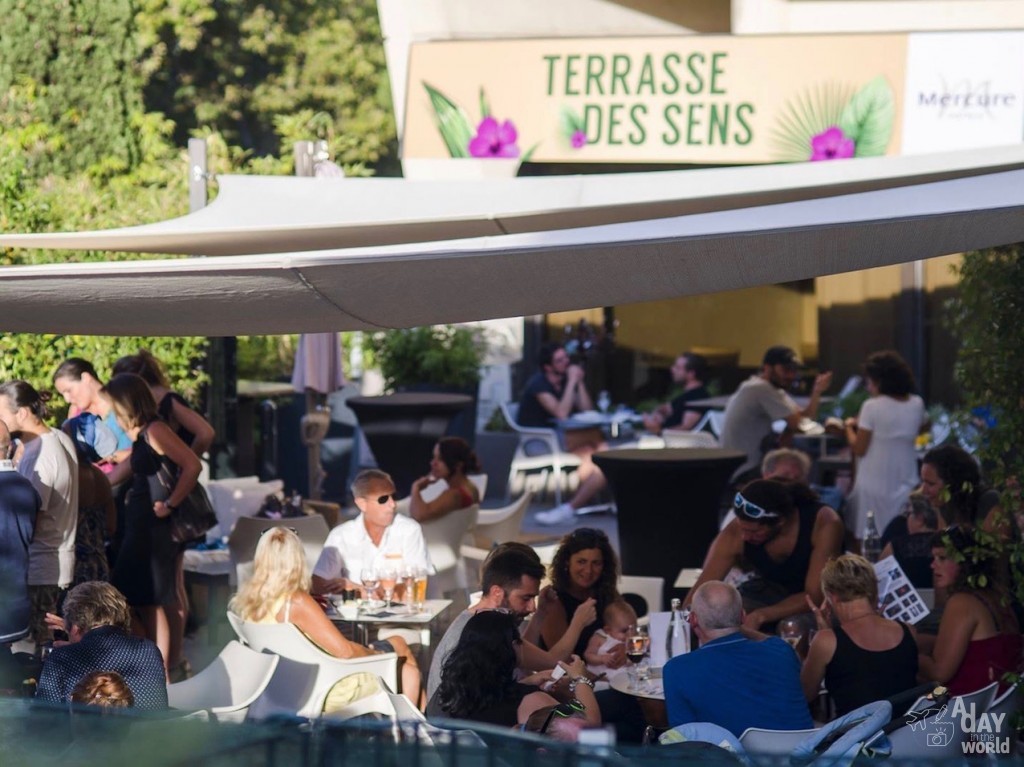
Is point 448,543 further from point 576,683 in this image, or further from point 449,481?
point 576,683

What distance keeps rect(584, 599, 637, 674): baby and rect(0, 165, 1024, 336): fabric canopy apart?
1449 millimetres

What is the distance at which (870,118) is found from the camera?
39.4ft

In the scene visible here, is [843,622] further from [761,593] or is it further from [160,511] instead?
[160,511]

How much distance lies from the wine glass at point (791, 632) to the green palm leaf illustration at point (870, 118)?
746 centimetres

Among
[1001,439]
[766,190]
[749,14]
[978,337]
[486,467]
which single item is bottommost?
[486,467]

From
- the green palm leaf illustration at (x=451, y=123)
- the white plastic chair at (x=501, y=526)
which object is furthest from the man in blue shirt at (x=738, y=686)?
the green palm leaf illustration at (x=451, y=123)

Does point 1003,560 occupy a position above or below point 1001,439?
below

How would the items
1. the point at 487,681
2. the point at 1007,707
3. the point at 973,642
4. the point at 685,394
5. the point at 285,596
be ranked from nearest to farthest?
the point at 487,681 < the point at 1007,707 < the point at 973,642 < the point at 285,596 < the point at 685,394

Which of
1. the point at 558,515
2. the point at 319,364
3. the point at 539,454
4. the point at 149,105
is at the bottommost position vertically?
the point at 558,515

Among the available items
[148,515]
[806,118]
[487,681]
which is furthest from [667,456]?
[806,118]

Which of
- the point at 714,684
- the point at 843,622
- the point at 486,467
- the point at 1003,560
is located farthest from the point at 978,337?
the point at 486,467

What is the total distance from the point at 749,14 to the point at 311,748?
38.8ft

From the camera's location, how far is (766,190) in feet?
12.9

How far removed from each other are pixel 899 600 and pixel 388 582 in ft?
6.81
